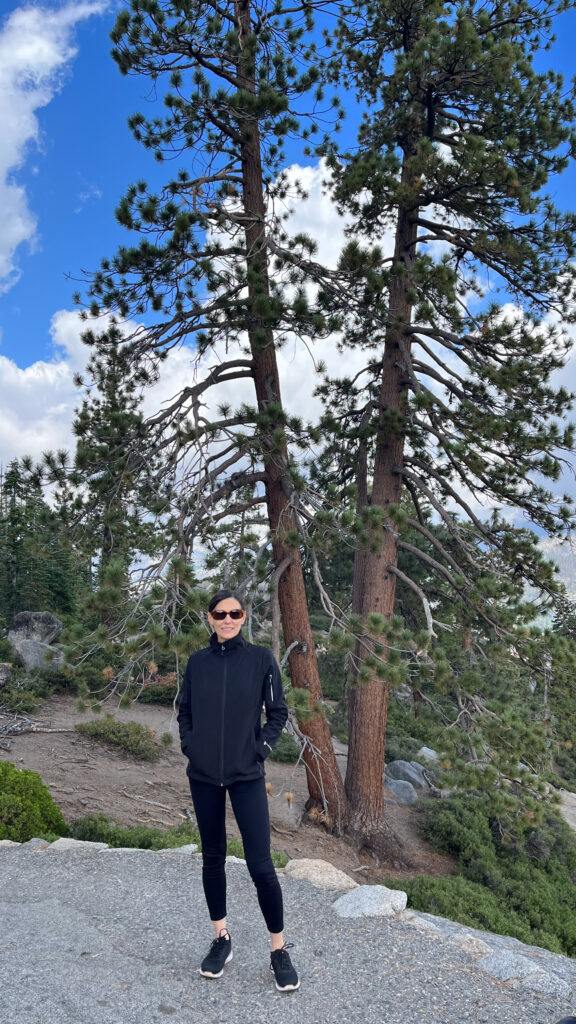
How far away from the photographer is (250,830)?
11.0 feet

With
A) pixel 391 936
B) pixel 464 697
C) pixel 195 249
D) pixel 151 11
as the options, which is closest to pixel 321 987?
pixel 391 936

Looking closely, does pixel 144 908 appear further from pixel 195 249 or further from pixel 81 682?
pixel 195 249

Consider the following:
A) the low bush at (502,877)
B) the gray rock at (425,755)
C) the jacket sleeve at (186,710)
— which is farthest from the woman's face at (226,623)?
the gray rock at (425,755)

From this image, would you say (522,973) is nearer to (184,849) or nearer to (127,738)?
(184,849)

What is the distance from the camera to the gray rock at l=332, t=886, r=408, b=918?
4.71m

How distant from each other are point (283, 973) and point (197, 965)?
596 mm

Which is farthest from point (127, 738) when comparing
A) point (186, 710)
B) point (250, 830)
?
point (250, 830)

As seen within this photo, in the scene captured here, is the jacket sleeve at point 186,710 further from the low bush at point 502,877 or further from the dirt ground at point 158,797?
the low bush at point 502,877

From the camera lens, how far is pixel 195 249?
22.4 feet

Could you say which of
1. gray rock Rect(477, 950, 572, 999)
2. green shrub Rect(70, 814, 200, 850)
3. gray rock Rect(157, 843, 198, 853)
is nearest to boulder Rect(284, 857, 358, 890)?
gray rock Rect(157, 843, 198, 853)

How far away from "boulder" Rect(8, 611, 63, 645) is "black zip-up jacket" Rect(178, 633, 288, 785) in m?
15.1

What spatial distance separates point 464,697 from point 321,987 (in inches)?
178

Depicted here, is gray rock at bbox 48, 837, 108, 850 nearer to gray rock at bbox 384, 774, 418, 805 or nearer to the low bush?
the low bush

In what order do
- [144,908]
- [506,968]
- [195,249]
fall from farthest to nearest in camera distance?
[195,249], [144,908], [506,968]
